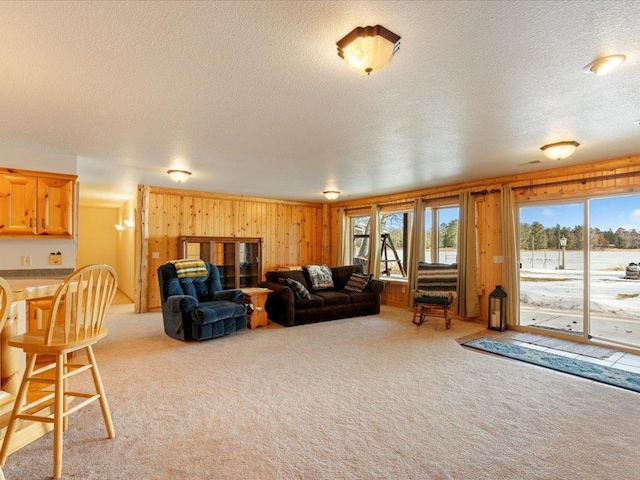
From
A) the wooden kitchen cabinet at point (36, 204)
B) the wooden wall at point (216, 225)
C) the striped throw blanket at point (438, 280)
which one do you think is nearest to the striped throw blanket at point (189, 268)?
the wooden kitchen cabinet at point (36, 204)

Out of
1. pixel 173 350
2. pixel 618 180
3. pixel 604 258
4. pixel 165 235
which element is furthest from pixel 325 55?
pixel 165 235

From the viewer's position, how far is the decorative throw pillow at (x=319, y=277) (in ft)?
19.9

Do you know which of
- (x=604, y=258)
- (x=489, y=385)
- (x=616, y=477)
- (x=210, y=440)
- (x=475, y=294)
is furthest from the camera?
(x=475, y=294)

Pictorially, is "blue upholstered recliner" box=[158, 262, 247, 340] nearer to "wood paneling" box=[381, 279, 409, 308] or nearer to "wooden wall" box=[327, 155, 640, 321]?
"wood paneling" box=[381, 279, 409, 308]

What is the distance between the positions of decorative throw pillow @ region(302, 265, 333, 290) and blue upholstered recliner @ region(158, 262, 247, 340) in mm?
1570

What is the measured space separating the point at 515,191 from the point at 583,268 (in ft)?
4.62

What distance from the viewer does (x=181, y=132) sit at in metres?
3.23

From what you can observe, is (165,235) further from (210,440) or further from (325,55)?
(325,55)

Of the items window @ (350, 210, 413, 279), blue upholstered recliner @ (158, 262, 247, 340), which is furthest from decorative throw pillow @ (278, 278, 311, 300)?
window @ (350, 210, 413, 279)

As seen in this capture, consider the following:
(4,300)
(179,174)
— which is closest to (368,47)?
(4,300)

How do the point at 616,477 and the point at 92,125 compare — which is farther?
the point at 92,125

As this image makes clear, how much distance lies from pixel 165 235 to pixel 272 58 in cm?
530

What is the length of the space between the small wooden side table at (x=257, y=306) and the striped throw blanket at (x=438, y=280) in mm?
2646

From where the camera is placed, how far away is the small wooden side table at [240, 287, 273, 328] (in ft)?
16.4
